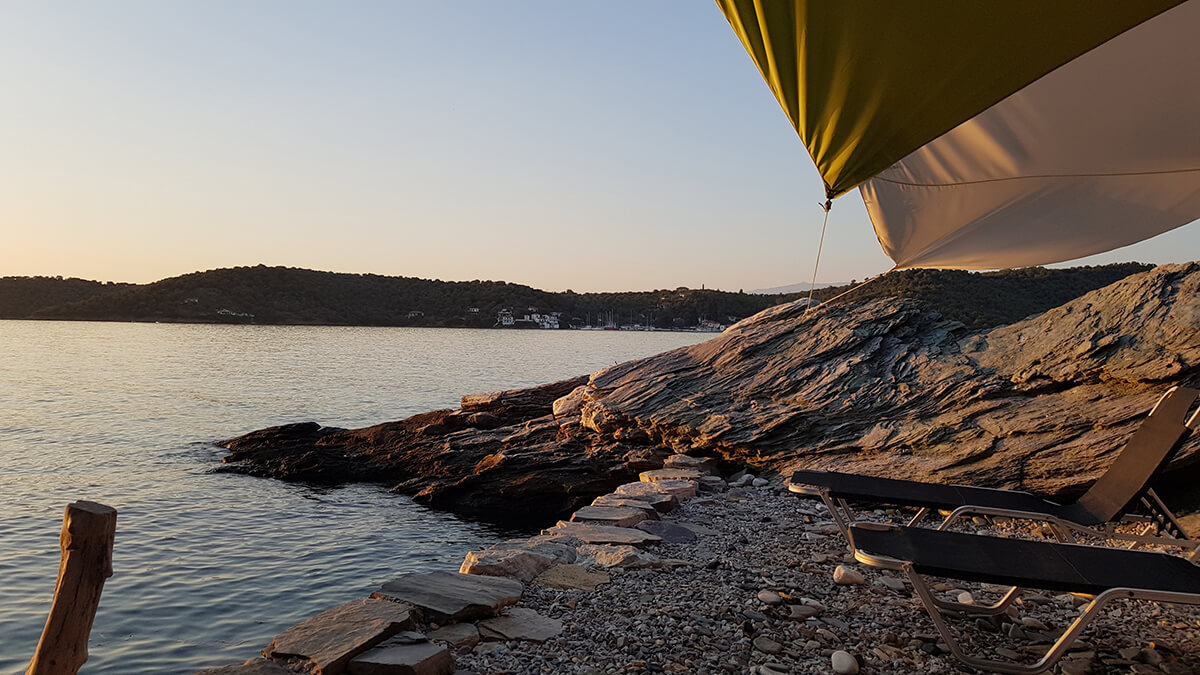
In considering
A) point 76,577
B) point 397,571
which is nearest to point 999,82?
point 76,577

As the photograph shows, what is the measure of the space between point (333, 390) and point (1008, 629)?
97.1 feet

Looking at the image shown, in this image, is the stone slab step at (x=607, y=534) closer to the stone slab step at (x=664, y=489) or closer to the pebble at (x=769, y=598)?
the stone slab step at (x=664, y=489)

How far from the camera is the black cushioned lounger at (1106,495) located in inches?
182

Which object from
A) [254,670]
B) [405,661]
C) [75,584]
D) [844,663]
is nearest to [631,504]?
[844,663]

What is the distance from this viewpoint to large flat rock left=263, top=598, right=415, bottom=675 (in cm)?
333

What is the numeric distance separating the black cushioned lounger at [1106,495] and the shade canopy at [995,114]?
127cm

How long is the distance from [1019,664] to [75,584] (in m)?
4.04

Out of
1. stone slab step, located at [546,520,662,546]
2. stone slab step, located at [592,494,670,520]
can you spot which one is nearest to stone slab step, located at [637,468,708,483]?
stone slab step, located at [592,494,670,520]

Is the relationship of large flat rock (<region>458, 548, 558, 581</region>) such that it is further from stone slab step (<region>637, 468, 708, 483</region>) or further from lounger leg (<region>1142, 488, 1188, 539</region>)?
lounger leg (<region>1142, 488, 1188, 539</region>)

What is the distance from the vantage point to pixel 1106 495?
4895 mm

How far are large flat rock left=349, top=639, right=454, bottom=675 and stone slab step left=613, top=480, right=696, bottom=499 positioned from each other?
3.81m

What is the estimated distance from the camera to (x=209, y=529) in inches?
395

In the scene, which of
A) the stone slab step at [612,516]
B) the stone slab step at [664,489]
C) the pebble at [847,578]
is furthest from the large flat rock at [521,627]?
the stone slab step at [664,489]

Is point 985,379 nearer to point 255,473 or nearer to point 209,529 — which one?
point 209,529
